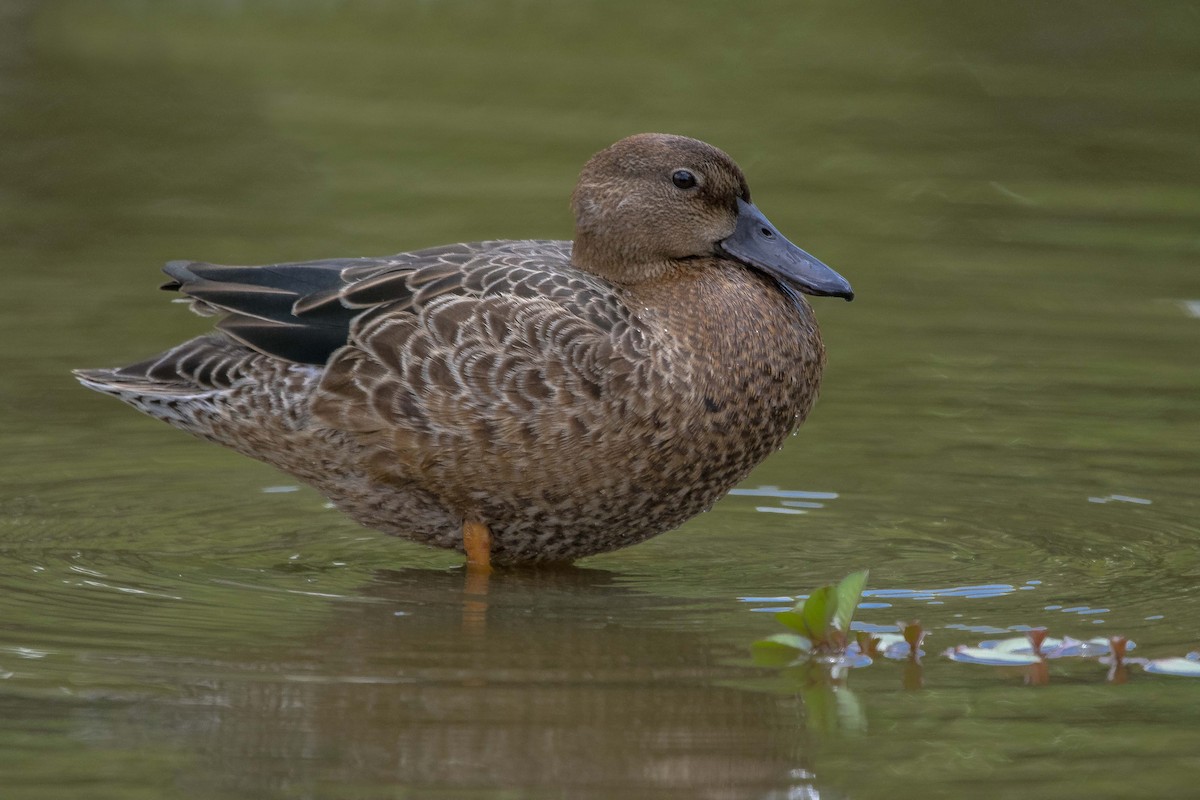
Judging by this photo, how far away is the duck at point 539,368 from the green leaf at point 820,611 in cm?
108

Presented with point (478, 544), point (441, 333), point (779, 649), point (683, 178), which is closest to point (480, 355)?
point (441, 333)

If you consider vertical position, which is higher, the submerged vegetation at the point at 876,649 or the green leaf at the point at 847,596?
the green leaf at the point at 847,596

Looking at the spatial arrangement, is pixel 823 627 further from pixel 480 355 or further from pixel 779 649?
pixel 480 355

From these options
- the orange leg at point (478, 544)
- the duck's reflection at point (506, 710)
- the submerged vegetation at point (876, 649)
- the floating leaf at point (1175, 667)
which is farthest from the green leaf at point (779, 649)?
the orange leg at point (478, 544)

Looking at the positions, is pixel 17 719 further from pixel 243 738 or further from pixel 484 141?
pixel 484 141

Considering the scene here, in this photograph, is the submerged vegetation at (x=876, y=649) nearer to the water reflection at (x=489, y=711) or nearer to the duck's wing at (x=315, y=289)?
the water reflection at (x=489, y=711)

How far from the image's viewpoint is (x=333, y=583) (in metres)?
6.66

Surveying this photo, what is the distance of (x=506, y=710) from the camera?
5195mm

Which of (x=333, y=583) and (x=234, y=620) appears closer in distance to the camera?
(x=234, y=620)

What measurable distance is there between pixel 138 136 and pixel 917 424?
281 inches

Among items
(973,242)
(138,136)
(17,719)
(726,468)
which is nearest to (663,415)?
(726,468)

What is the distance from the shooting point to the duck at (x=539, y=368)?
6.39m

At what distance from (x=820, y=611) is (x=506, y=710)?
944 millimetres

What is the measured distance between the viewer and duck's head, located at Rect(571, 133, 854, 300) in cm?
682
